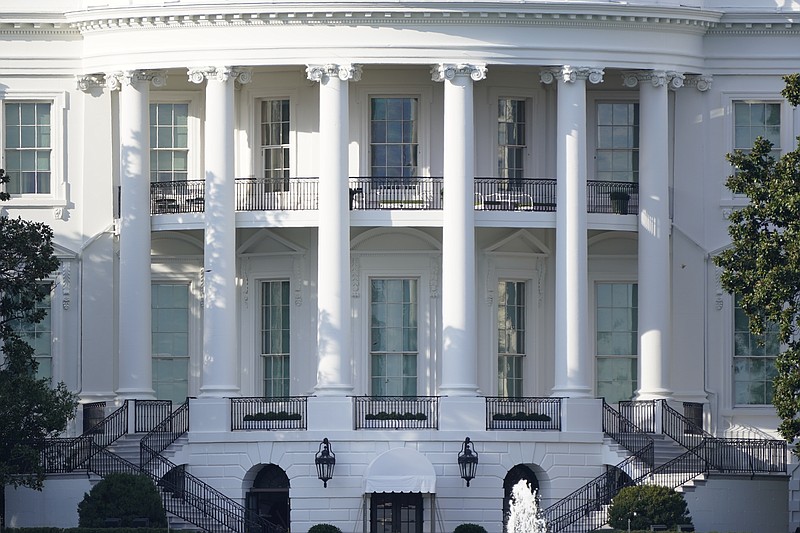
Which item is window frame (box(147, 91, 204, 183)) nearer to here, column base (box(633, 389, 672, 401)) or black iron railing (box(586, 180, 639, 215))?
black iron railing (box(586, 180, 639, 215))

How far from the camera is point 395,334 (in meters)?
62.4

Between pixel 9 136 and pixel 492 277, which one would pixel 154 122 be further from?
pixel 492 277

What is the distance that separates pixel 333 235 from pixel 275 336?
464 cm

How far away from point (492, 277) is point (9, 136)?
12214 mm

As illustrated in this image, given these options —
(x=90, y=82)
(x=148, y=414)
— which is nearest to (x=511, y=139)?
(x=90, y=82)

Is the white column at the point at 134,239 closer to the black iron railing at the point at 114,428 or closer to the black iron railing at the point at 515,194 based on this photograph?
Result: the black iron railing at the point at 114,428

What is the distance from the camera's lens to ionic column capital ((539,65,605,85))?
59969 millimetres

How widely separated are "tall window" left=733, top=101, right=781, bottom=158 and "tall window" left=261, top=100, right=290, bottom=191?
35.9 ft

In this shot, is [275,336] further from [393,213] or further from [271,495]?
[393,213]

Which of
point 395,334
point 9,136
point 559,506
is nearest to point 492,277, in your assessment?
point 395,334

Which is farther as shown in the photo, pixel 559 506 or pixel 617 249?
pixel 617 249

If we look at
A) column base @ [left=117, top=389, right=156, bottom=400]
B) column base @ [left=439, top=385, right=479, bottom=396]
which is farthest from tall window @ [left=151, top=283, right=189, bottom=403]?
column base @ [left=439, top=385, right=479, bottom=396]

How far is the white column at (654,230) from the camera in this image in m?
60.7

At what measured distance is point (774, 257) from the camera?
176 feet
